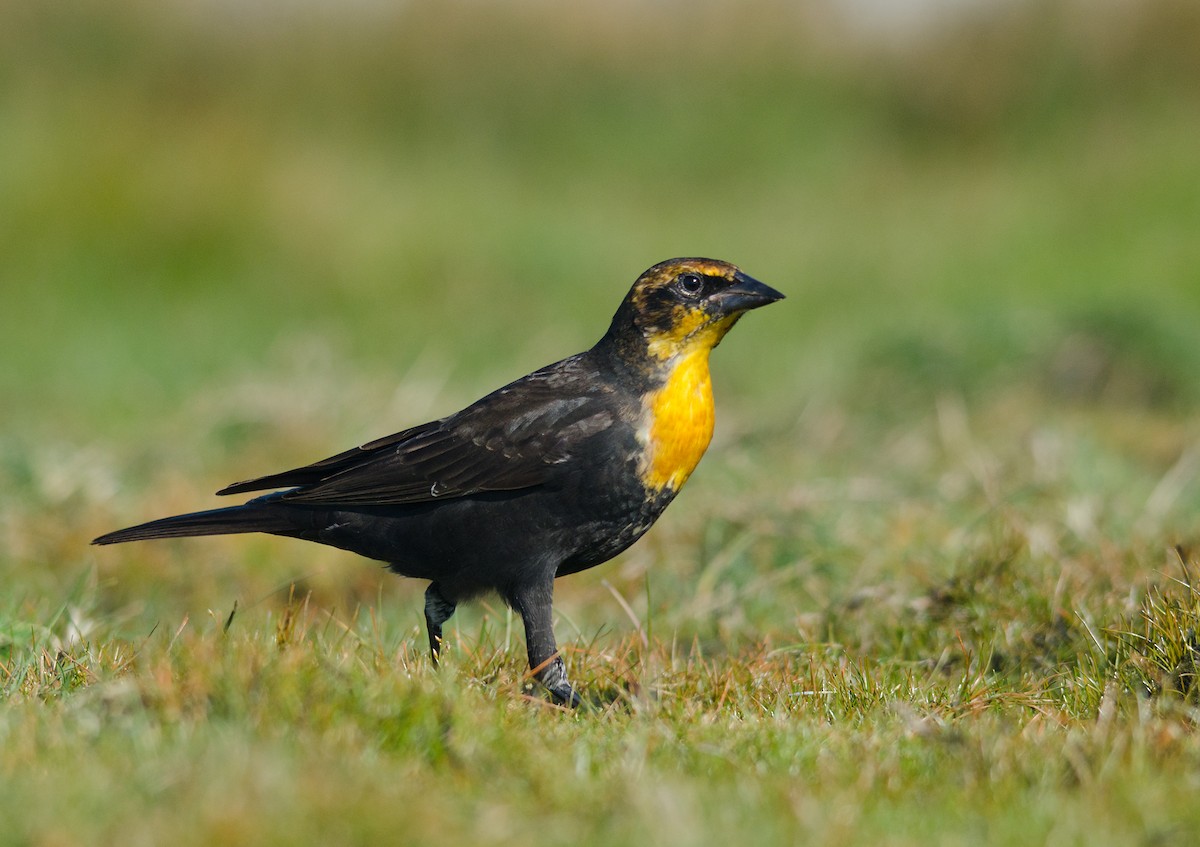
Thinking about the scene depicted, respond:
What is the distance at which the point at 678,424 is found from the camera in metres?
4.37

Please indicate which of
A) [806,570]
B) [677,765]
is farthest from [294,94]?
[677,765]

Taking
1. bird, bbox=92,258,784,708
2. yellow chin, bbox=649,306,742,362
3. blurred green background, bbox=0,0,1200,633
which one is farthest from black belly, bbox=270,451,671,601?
blurred green background, bbox=0,0,1200,633

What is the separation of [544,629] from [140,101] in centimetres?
1293

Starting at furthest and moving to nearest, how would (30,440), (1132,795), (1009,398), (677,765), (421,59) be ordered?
(421,59)
(1009,398)
(30,440)
(677,765)
(1132,795)

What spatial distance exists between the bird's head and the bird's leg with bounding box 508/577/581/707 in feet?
2.60

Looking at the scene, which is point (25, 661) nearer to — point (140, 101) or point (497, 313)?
point (497, 313)

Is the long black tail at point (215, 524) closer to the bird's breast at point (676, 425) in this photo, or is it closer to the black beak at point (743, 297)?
the bird's breast at point (676, 425)

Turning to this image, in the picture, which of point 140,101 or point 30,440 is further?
point 140,101

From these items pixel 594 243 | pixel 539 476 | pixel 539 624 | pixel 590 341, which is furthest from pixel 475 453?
pixel 594 243

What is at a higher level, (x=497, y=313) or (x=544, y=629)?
(x=497, y=313)

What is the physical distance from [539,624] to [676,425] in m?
0.70

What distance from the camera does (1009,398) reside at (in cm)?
939

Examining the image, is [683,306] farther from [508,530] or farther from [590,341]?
[590,341]

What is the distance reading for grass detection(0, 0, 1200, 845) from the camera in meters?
3.02
